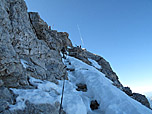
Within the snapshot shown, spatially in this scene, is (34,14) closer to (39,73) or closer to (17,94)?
(39,73)

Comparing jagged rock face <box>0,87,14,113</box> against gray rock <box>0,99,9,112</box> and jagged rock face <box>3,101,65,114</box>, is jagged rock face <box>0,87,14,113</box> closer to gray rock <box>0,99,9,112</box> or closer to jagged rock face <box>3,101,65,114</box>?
gray rock <box>0,99,9,112</box>

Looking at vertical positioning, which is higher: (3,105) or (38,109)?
(3,105)

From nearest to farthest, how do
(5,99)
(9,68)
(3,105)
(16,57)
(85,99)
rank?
(3,105) → (5,99) → (9,68) → (16,57) → (85,99)

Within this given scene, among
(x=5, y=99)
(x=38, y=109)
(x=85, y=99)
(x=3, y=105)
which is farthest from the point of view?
(x=85, y=99)

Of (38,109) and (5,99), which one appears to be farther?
(38,109)

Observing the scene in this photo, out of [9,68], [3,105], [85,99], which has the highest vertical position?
[9,68]

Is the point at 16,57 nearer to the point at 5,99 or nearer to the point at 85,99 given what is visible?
the point at 5,99

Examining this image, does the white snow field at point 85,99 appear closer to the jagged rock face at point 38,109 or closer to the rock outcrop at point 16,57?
the jagged rock face at point 38,109

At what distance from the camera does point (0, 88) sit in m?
5.43

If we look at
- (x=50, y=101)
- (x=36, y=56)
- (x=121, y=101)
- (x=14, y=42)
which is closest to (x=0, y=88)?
(x=50, y=101)

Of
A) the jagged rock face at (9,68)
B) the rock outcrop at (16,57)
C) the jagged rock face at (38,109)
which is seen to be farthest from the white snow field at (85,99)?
the jagged rock face at (9,68)

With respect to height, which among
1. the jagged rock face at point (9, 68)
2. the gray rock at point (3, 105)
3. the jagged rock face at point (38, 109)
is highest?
the jagged rock face at point (9, 68)

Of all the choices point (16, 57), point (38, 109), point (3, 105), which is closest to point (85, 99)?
point (38, 109)

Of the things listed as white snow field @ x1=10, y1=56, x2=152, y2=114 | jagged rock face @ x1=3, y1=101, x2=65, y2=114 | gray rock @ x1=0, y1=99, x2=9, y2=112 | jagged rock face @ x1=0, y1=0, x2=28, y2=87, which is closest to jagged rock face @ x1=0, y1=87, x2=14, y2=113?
gray rock @ x1=0, y1=99, x2=9, y2=112
